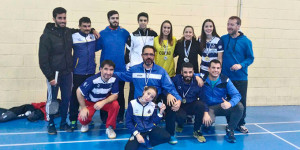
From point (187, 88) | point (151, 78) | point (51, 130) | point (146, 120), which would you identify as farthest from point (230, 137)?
point (51, 130)

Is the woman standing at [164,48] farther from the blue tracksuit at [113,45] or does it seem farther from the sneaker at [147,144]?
the sneaker at [147,144]

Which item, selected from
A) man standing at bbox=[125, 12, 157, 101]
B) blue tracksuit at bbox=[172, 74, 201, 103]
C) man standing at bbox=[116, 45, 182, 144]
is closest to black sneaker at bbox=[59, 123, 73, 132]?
man standing at bbox=[125, 12, 157, 101]

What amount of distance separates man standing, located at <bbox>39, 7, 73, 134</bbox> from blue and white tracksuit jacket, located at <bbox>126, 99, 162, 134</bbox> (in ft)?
3.77

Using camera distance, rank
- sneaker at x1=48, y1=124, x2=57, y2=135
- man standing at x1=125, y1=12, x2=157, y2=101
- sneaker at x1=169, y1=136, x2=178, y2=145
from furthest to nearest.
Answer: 1. man standing at x1=125, y1=12, x2=157, y2=101
2. sneaker at x1=48, y1=124, x2=57, y2=135
3. sneaker at x1=169, y1=136, x2=178, y2=145

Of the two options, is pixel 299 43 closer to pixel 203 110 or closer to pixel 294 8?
pixel 294 8

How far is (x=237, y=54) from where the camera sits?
148 inches

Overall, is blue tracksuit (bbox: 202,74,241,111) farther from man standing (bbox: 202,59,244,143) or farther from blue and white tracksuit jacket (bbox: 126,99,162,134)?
blue and white tracksuit jacket (bbox: 126,99,162,134)

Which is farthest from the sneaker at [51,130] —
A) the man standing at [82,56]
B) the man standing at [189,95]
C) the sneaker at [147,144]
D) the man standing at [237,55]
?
the man standing at [237,55]

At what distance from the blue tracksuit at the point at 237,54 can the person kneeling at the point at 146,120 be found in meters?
1.39

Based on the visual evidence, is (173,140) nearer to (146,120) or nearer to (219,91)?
(146,120)

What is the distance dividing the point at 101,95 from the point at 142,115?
0.83m

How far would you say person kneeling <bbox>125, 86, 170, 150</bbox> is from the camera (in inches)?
118

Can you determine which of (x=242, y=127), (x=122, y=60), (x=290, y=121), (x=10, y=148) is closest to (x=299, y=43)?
(x=290, y=121)

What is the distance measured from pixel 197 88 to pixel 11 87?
347cm
